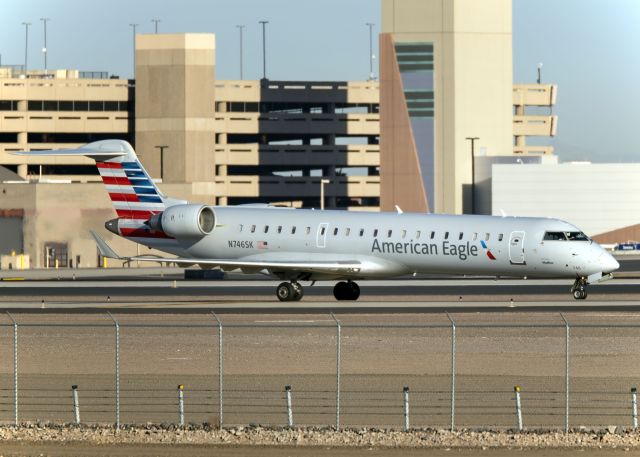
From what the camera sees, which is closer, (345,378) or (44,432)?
(44,432)

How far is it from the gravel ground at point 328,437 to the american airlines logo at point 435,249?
78.3ft

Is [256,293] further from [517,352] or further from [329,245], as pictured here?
[517,352]

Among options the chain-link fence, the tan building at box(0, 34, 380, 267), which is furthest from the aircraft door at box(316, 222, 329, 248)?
the tan building at box(0, 34, 380, 267)

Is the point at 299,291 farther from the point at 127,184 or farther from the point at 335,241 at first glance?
the point at 127,184

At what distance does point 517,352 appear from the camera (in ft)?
106

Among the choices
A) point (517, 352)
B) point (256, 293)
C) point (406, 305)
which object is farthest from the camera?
point (256, 293)

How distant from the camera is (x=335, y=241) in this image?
48000mm

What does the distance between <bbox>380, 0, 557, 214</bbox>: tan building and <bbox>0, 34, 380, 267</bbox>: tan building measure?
57.2ft

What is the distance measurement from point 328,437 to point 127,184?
30672 millimetres

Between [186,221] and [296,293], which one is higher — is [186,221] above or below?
above

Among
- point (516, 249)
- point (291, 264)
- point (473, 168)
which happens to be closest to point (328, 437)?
point (516, 249)

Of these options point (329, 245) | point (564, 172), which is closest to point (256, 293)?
point (329, 245)

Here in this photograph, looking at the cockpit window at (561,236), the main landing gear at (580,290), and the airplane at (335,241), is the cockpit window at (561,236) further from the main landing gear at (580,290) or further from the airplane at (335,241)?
the main landing gear at (580,290)

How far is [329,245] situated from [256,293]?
6100 mm
